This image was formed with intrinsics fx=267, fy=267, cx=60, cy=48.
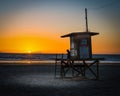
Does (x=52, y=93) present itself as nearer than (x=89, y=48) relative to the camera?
Yes

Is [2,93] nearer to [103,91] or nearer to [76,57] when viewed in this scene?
[103,91]

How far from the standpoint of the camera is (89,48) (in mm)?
26844

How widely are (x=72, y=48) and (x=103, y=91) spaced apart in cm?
905

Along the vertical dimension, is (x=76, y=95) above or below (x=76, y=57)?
below

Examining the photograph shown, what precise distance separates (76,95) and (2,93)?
5.01 m

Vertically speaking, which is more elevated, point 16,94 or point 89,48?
point 89,48

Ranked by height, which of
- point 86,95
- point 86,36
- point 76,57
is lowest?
point 86,95

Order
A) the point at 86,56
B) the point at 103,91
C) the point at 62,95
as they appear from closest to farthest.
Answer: the point at 62,95 → the point at 103,91 → the point at 86,56

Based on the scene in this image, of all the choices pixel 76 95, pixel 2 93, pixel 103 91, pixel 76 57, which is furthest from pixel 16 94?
pixel 76 57

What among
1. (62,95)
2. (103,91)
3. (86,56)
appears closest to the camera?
(62,95)

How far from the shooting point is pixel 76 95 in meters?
17.3

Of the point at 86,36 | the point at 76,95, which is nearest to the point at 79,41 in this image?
the point at 86,36

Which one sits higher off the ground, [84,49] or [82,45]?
[82,45]

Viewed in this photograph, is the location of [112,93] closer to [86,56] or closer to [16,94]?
[16,94]
